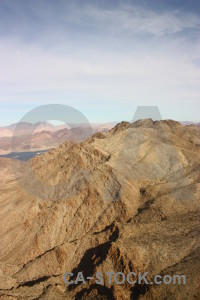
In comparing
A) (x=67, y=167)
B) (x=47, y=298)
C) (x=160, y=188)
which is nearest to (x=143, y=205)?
(x=160, y=188)

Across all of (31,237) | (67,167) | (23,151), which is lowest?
(23,151)

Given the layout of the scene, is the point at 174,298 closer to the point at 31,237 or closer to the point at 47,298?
the point at 47,298

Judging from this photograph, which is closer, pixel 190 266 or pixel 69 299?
pixel 190 266

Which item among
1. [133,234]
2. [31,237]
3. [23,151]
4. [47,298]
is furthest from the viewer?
[23,151]

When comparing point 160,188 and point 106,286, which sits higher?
point 160,188

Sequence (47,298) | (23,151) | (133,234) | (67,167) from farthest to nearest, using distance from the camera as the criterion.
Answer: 1. (23,151)
2. (67,167)
3. (133,234)
4. (47,298)

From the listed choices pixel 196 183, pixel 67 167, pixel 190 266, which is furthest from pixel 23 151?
pixel 190 266
